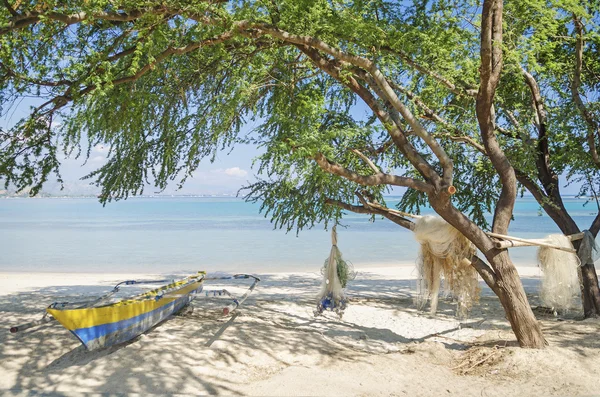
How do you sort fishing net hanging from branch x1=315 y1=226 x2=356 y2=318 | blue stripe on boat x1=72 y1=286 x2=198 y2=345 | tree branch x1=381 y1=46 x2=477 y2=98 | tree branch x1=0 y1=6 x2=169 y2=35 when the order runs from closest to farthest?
1. tree branch x1=0 y1=6 x2=169 y2=35
2. blue stripe on boat x1=72 y1=286 x2=198 y2=345
3. tree branch x1=381 y1=46 x2=477 y2=98
4. fishing net hanging from branch x1=315 y1=226 x2=356 y2=318

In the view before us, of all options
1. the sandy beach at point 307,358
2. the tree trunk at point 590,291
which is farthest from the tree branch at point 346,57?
the tree trunk at point 590,291

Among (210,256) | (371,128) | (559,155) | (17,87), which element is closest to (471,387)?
(371,128)

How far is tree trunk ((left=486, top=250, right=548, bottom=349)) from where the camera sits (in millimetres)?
6441

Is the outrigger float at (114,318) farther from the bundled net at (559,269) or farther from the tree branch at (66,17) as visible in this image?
the bundled net at (559,269)

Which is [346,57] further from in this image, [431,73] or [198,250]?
[198,250]

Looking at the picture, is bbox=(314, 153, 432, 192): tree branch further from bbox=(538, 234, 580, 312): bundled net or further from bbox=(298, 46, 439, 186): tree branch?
bbox=(538, 234, 580, 312): bundled net

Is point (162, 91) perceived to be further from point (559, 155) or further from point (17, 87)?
point (559, 155)

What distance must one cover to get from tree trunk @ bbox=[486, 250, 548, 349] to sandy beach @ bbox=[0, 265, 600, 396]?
0.66 ft

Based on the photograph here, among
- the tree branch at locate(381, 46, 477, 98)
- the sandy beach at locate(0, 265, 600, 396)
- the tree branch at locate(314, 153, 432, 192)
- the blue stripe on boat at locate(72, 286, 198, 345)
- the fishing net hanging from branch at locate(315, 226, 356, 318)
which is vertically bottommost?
the sandy beach at locate(0, 265, 600, 396)

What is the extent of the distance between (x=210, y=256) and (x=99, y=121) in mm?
19878

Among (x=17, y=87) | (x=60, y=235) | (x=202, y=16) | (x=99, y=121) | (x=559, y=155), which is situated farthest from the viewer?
(x=60, y=235)

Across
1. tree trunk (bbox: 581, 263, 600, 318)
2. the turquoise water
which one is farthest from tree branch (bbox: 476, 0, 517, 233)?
the turquoise water

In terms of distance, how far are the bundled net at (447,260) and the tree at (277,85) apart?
26 centimetres

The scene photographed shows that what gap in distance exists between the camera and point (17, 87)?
246 inches
